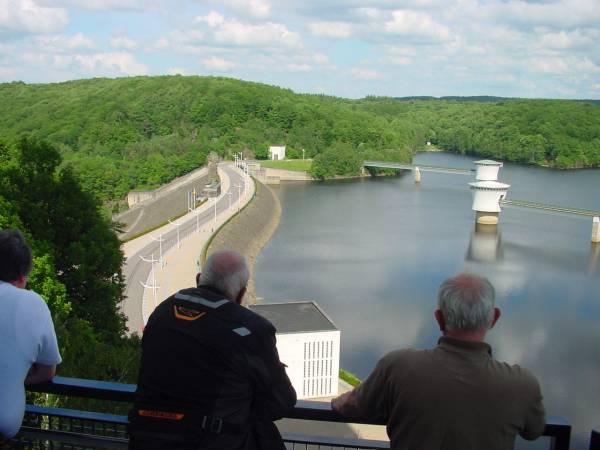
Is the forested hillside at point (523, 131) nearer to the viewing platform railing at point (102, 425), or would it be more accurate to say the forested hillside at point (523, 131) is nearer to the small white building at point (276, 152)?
the small white building at point (276, 152)

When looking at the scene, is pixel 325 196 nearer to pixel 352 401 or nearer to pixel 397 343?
pixel 397 343

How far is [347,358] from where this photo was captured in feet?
37.7

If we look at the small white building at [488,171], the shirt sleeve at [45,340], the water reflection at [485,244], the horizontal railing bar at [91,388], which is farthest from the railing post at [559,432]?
the small white building at [488,171]

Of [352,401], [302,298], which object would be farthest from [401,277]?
[352,401]

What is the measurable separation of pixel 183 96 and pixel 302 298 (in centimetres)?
5338

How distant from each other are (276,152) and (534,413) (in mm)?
50919

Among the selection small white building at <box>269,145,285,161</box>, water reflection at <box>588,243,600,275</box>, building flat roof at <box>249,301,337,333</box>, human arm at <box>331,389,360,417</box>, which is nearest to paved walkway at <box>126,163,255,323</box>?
building flat roof at <box>249,301,337,333</box>

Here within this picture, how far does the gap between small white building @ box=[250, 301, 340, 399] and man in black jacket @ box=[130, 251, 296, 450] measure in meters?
7.85

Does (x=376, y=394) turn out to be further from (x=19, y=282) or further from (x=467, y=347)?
(x=19, y=282)

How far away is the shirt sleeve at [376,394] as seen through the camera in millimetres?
1443

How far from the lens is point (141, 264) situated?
1702cm

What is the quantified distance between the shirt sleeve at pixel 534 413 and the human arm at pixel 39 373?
1.19 m

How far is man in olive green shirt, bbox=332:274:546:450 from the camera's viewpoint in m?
1.35

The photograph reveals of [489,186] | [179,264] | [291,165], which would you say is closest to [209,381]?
[179,264]
